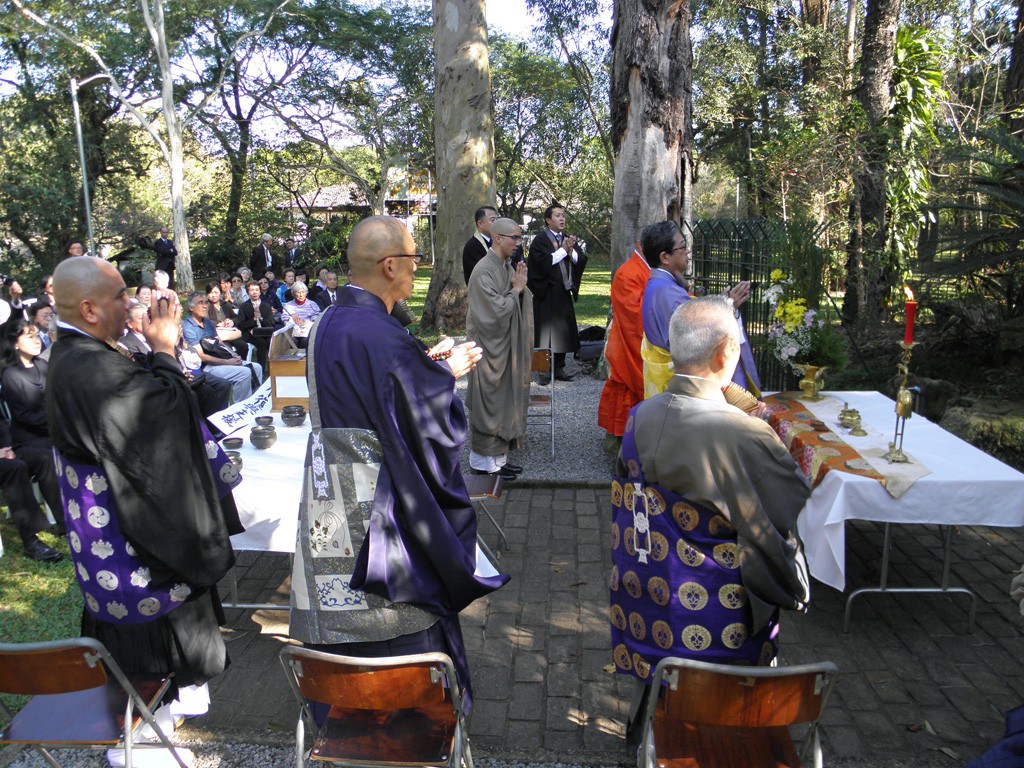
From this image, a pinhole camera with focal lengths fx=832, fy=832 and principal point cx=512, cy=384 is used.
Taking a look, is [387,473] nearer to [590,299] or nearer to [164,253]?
[590,299]

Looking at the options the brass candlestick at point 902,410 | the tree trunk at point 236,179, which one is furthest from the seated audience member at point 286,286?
the tree trunk at point 236,179

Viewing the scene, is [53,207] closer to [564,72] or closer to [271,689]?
[564,72]

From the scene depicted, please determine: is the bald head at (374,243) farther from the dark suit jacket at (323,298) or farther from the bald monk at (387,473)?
the dark suit jacket at (323,298)

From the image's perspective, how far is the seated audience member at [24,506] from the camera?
509 centimetres

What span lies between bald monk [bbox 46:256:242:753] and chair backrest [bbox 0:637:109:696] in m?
0.35

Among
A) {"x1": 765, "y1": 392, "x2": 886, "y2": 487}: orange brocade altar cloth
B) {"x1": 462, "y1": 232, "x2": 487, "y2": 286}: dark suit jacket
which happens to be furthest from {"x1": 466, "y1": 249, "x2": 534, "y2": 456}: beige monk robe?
{"x1": 765, "y1": 392, "x2": 886, "y2": 487}: orange brocade altar cloth

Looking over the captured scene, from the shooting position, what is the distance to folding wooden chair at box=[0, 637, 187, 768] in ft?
7.70

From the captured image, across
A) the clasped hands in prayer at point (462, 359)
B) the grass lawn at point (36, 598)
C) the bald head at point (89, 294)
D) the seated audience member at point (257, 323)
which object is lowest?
the grass lawn at point (36, 598)

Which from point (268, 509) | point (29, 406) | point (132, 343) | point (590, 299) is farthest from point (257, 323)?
point (590, 299)

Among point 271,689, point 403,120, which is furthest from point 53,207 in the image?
point 271,689

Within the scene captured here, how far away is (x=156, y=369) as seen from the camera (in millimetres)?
2736

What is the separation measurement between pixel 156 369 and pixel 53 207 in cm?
2389

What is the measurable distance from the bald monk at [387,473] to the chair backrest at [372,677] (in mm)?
209

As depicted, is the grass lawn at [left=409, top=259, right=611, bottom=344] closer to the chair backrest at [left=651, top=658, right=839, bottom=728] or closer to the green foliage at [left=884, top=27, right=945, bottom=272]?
the green foliage at [left=884, top=27, right=945, bottom=272]
